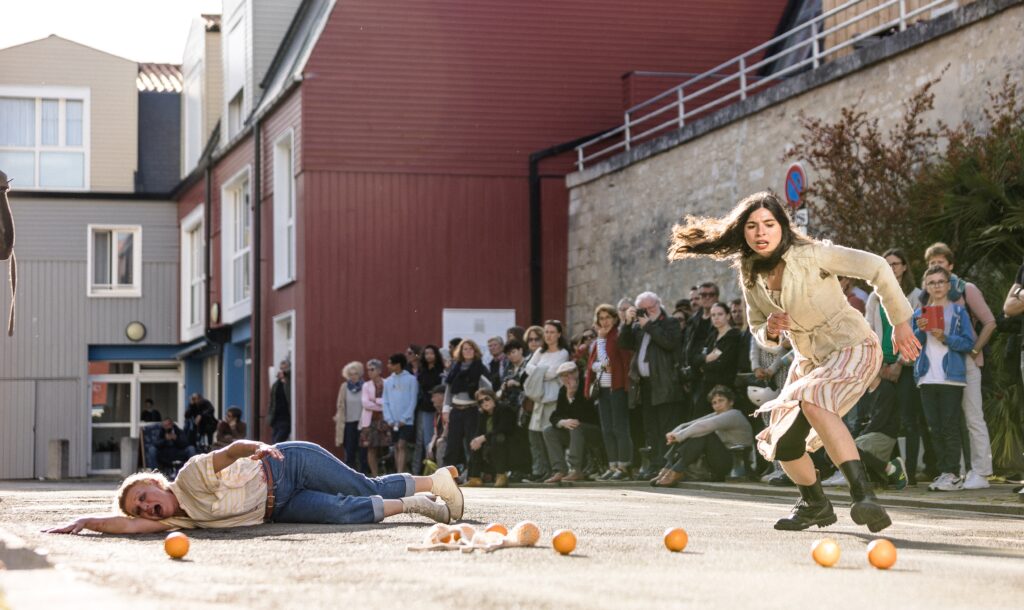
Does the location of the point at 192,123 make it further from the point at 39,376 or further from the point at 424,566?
the point at 424,566

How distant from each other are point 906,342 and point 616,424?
9.18 metres

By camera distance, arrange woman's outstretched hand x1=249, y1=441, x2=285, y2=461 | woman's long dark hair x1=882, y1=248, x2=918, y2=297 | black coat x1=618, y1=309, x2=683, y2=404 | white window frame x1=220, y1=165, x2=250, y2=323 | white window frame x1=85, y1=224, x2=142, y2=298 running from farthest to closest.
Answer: white window frame x1=85, y1=224, x2=142, y2=298
white window frame x1=220, y1=165, x2=250, y2=323
black coat x1=618, y1=309, x2=683, y2=404
woman's long dark hair x1=882, y1=248, x2=918, y2=297
woman's outstretched hand x1=249, y1=441, x2=285, y2=461

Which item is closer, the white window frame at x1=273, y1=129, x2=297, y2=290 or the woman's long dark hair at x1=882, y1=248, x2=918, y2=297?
the woman's long dark hair at x1=882, y1=248, x2=918, y2=297

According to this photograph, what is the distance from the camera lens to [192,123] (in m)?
40.2

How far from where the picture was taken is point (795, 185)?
17781mm

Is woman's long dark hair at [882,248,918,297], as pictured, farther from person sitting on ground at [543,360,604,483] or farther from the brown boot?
person sitting on ground at [543,360,604,483]

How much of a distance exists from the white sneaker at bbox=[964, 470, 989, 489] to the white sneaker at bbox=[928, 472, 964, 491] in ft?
0.20

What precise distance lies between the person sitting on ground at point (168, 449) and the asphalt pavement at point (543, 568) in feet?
55.7

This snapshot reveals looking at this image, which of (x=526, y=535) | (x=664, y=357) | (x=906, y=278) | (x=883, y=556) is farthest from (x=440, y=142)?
(x=883, y=556)

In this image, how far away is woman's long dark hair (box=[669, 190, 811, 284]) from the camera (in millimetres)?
8359

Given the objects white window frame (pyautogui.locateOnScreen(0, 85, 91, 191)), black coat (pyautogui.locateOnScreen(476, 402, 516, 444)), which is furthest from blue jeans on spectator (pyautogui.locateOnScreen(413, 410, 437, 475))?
white window frame (pyautogui.locateOnScreen(0, 85, 91, 191))

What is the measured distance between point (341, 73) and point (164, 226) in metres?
14.0

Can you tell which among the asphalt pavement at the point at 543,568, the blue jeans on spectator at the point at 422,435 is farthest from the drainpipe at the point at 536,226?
the asphalt pavement at the point at 543,568

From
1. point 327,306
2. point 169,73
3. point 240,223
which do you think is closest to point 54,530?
point 327,306
